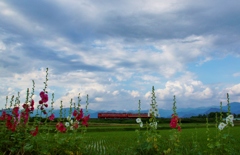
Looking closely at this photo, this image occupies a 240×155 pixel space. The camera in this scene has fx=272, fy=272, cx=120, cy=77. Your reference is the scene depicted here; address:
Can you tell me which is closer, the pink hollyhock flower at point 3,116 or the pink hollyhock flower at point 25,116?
the pink hollyhock flower at point 25,116

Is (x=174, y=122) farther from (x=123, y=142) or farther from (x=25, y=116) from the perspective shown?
(x=123, y=142)

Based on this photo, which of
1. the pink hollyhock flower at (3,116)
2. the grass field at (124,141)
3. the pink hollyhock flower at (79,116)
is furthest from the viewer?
the pink hollyhock flower at (3,116)

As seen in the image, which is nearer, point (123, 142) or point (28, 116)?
point (28, 116)

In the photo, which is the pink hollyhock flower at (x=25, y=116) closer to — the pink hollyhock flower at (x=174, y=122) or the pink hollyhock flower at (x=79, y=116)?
the pink hollyhock flower at (x=79, y=116)

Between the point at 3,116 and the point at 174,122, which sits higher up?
the point at 3,116

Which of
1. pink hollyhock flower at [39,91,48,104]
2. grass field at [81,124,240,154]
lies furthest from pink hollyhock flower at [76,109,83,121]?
grass field at [81,124,240,154]

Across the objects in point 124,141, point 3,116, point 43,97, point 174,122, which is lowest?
point 124,141

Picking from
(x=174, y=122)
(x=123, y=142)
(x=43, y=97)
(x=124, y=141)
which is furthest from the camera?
(x=124, y=141)

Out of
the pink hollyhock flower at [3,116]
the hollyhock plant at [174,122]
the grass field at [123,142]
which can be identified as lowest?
the grass field at [123,142]

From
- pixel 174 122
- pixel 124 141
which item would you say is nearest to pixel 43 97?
pixel 174 122

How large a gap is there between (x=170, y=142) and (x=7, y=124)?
4.34 meters

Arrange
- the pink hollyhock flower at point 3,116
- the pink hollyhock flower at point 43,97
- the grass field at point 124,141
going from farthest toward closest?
the pink hollyhock flower at point 3,116
the grass field at point 124,141
the pink hollyhock flower at point 43,97

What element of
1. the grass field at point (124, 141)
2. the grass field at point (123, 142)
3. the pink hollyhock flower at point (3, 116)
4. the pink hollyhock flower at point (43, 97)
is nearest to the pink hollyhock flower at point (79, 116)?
the grass field at point (124, 141)

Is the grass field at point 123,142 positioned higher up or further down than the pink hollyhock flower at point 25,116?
further down
